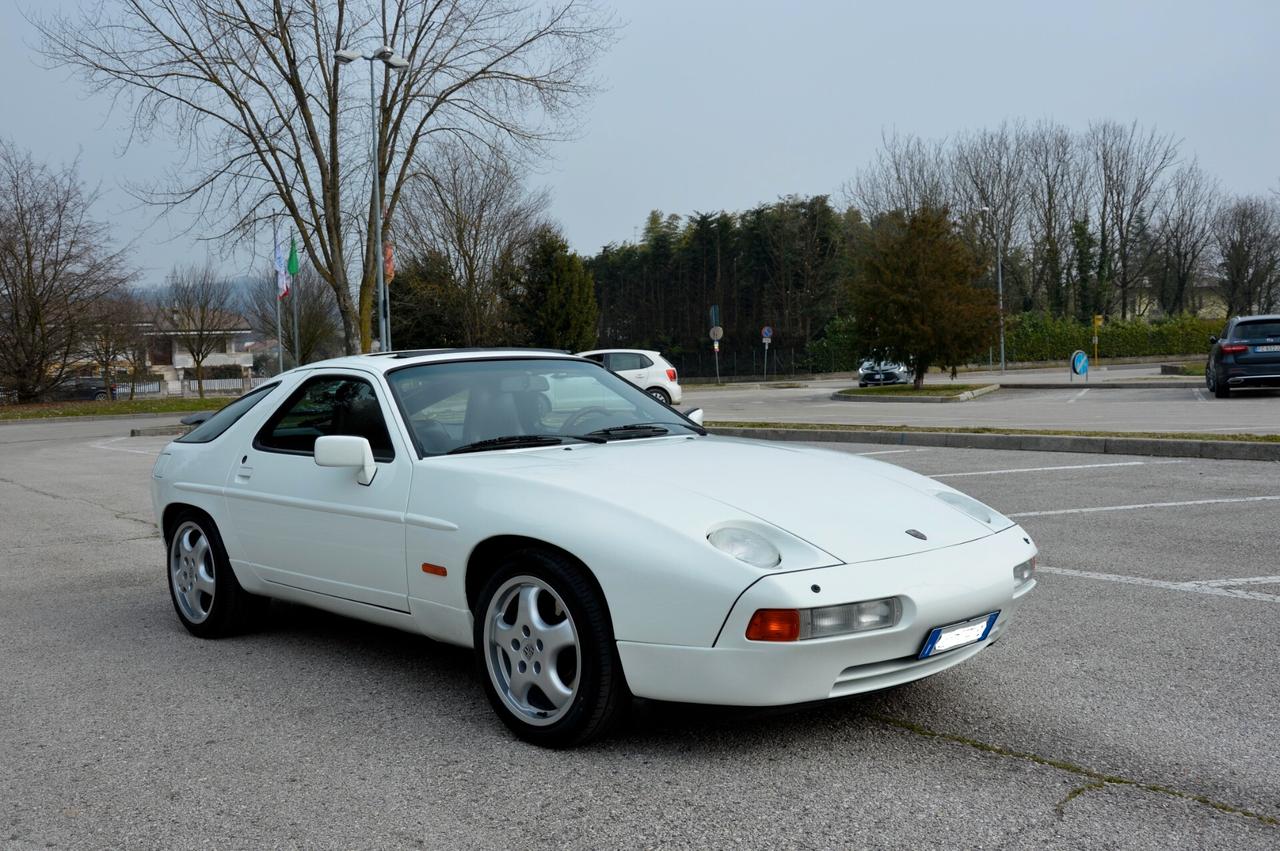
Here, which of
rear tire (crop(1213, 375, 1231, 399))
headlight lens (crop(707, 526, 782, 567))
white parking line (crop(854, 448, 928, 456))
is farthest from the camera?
rear tire (crop(1213, 375, 1231, 399))

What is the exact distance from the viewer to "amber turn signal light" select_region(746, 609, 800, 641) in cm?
319

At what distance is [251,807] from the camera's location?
128 inches

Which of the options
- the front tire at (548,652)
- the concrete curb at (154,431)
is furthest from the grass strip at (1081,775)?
the concrete curb at (154,431)

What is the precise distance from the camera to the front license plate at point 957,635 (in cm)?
345

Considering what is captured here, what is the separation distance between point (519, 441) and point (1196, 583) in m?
3.64

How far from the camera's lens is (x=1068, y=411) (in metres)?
20.9

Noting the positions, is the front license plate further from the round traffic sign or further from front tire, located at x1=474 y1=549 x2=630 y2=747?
the round traffic sign

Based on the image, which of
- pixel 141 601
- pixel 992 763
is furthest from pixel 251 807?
pixel 141 601

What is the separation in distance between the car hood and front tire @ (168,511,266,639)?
178cm

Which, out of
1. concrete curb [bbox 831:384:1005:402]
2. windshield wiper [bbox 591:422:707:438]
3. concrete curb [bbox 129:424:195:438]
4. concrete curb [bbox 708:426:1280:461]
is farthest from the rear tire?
concrete curb [bbox 129:424:195:438]

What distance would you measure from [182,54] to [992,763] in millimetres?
27279

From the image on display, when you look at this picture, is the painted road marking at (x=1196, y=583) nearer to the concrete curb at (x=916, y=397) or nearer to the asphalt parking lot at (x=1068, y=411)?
the asphalt parking lot at (x=1068, y=411)

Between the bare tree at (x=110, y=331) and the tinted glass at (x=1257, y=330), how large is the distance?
3480cm

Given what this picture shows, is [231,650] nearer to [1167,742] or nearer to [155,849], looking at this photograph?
[155,849]
